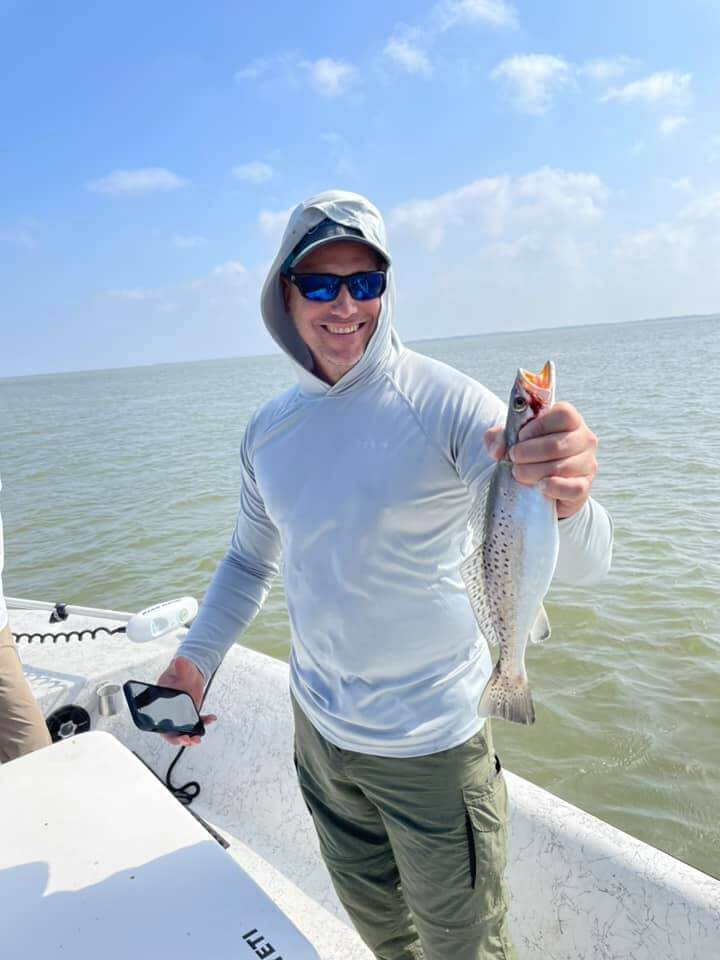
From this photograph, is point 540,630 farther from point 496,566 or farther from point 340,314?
point 340,314

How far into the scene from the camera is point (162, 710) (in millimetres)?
2320

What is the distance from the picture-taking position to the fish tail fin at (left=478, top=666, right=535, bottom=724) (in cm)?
171

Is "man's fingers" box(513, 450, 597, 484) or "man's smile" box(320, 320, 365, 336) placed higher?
"man's smile" box(320, 320, 365, 336)

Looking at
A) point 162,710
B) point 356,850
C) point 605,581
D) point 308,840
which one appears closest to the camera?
point 356,850

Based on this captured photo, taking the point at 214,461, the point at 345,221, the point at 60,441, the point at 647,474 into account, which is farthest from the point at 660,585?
the point at 60,441

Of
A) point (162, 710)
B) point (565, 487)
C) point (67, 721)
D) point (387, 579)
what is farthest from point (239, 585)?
point (67, 721)

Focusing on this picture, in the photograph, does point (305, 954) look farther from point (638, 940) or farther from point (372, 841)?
point (638, 940)

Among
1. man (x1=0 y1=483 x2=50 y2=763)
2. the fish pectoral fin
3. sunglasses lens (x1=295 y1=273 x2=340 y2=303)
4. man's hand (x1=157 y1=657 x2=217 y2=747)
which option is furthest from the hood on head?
man (x1=0 y1=483 x2=50 y2=763)

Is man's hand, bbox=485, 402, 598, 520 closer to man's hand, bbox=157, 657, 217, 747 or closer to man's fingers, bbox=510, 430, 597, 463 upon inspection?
man's fingers, bbox=510, 430, 597, 463

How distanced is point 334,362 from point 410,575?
0.71 meters

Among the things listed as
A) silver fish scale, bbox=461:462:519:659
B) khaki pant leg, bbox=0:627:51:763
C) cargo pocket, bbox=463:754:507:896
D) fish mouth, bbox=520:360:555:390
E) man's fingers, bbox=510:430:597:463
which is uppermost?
fish mouth, bbox=520:360:555:390

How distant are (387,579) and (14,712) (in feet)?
9.26

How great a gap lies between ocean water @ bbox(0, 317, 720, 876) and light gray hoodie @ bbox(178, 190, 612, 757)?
3.50 meters

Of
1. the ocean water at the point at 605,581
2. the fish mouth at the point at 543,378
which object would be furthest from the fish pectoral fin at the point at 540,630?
the ocean water at the point at 605,581
